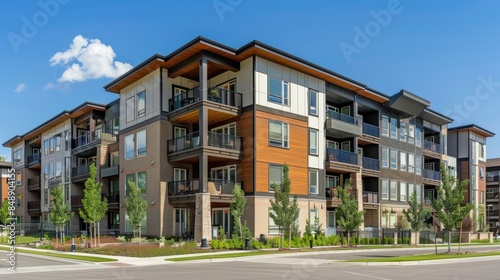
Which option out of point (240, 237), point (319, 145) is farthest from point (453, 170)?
point (240, 237)

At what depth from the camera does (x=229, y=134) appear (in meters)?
35.9

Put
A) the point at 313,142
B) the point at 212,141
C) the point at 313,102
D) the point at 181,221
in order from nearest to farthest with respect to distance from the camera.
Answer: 1. the point at 212,141
2. the point at 181,221
3. the point at 313,142
4. the point at 313,102

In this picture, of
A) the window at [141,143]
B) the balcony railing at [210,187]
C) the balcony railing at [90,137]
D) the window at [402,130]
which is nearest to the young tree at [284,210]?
the balcony railing at [210,187]

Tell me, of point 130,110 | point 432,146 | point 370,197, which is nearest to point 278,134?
point 130,110

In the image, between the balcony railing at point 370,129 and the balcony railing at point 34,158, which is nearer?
the balcony railing at point 370,129

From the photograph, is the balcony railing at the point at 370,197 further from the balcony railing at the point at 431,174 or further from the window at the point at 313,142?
the balcony railing at the point at 431,174

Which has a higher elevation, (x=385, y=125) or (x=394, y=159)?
(x=385, y=125)

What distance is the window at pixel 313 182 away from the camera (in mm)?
37875

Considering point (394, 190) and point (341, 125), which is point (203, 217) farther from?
point (394, 190)

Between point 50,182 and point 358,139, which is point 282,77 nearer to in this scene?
point 358,139

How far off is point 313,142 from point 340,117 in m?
4.54

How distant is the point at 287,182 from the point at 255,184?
3.61m

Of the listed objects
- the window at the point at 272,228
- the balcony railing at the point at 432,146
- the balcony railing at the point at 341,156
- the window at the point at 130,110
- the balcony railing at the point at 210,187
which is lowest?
the window at the point at 272,228

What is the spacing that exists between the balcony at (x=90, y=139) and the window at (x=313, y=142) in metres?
19.0
